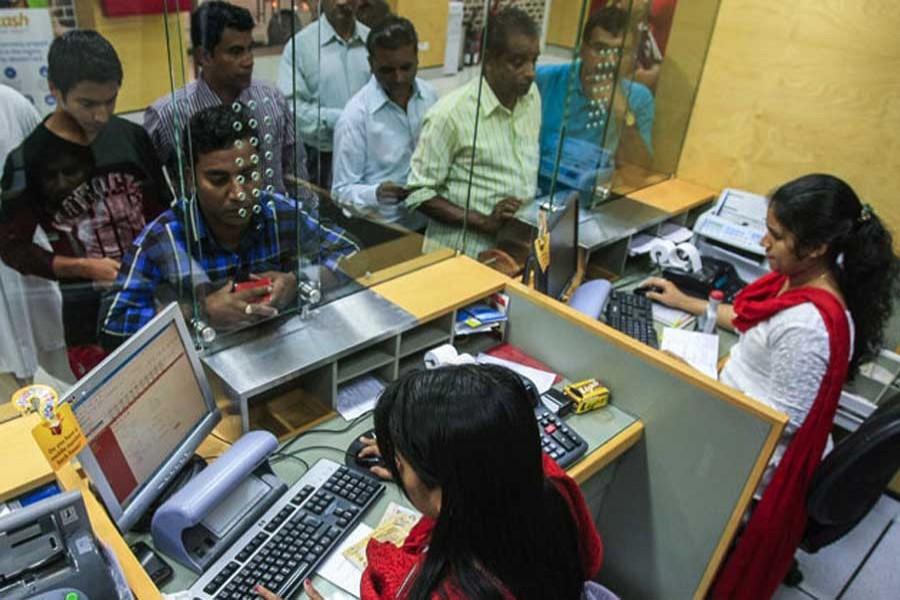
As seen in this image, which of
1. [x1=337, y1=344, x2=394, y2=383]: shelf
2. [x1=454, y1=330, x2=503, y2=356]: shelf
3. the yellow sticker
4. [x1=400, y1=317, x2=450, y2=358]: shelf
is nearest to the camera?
the yellow sticker

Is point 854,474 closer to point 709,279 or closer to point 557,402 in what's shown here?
point 557,402

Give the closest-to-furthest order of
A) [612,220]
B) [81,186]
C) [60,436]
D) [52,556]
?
1. [52,556]
2. [60,436]
3. [81,186]
4. [612,220]

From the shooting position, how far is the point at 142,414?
1.19 meters

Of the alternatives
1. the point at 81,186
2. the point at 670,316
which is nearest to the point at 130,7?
the point at 81,186

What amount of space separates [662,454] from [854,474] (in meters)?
0.44

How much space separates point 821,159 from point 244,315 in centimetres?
225

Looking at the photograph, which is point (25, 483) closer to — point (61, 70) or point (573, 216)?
point (61, 70)

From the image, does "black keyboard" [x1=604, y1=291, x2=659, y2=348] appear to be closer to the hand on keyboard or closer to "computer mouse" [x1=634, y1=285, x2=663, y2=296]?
"computer mouse" [x1=634, y1=285, x2=663, y2=296]

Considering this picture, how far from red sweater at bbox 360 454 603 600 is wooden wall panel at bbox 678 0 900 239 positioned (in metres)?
2.04

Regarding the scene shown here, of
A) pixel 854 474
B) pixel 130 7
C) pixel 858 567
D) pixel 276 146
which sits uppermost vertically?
pixel 130 7

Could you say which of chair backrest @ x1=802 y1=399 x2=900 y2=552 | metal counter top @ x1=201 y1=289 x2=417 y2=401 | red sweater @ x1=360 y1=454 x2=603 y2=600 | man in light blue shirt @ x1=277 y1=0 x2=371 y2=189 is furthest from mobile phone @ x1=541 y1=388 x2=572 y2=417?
man in light blue shirt @ x1=277 y1=0 x2=371 y2=189

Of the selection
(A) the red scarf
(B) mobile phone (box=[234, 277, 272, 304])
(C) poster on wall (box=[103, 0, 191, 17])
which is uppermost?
(C) poster on wall (box=[103, 0, 191, 17])

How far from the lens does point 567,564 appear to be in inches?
39.6

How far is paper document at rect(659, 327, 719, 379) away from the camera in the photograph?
2025 mm
